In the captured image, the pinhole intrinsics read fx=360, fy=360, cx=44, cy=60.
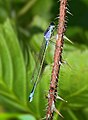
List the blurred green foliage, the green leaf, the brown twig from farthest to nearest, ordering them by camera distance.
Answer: the green leaf, the blurred green foliage, the brown twig

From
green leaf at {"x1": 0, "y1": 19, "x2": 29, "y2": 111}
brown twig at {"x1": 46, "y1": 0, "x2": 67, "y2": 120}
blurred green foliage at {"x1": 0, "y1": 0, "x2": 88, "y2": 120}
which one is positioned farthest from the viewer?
green leaf at {"x1": 0, "y1": 19, "x2": 29, "y2": 111}

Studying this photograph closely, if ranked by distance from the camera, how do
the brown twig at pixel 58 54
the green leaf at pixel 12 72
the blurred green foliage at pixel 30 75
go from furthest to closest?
the green leaf at pixel 12 72 → the blurred green foliage at pixel 30 75 → the brown twig at pixel 58 54

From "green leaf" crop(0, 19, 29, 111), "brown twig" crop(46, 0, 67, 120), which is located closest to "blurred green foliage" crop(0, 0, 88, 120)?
"green leaf" crop(0, 19, 29, 111)

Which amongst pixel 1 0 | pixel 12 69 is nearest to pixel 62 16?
pixel 12 69

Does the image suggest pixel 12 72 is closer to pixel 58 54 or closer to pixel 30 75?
pixel 30 75

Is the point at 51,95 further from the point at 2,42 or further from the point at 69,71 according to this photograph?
the point at 2,42

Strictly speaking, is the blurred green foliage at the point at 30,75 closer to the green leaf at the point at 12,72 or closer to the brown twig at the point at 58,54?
the green leaf at the point at 12,72

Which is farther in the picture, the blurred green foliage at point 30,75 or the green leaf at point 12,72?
the green leaf at point 12,72

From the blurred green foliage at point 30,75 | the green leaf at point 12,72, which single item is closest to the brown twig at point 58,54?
the blurred green foliage at point 30,75

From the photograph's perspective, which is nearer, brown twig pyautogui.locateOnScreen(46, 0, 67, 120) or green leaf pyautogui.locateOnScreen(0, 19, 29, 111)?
brown twig pyautogui.locateOnScreen(46, 0, 67, 120)

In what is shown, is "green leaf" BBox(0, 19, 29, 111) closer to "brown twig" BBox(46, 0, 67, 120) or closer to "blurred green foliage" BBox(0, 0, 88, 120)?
"blurred green foliage" BBox(0, 0, 88, 120)

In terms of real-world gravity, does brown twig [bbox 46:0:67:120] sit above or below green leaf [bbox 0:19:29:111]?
above
